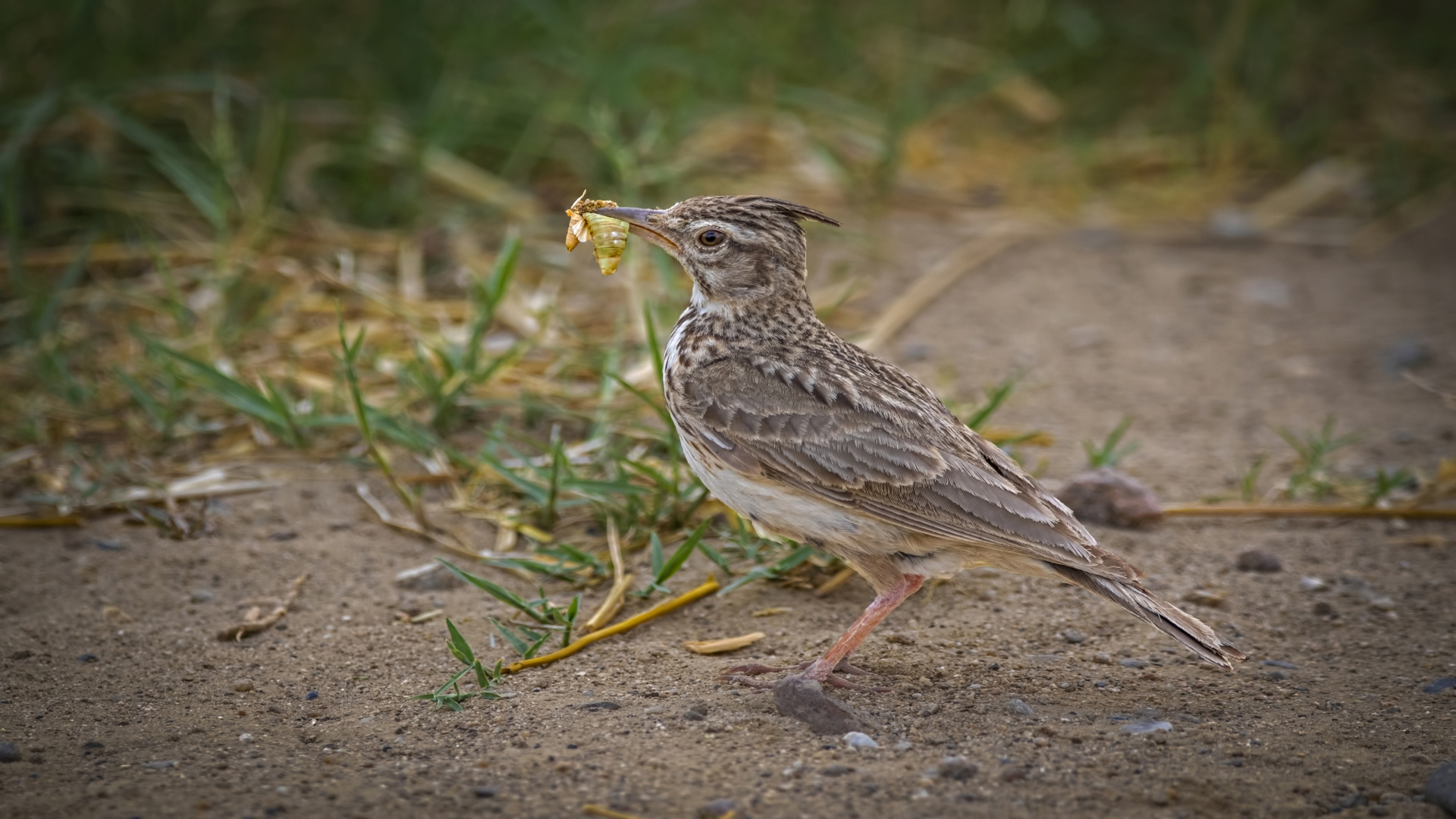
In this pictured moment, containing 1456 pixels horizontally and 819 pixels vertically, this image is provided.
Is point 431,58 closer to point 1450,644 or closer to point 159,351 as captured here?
point 159,351

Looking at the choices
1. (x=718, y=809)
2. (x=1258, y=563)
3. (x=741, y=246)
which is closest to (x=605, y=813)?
(x=718, y=809)

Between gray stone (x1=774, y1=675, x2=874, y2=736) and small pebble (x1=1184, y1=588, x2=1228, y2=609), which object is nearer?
gray stone (x1=774, y1=675, x2=874, y2=736)

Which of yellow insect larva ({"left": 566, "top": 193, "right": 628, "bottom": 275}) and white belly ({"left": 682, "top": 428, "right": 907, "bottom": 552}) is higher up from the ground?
yellow insect larva ({"left": 566, "top": 193, "right": 628, "bottom": 275})

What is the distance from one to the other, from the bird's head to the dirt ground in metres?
0.96

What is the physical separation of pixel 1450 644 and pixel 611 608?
2.47 meters

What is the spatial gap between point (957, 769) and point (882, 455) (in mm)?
871

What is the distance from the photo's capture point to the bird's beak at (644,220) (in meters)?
4.11

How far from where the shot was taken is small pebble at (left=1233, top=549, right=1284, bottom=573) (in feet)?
14.3

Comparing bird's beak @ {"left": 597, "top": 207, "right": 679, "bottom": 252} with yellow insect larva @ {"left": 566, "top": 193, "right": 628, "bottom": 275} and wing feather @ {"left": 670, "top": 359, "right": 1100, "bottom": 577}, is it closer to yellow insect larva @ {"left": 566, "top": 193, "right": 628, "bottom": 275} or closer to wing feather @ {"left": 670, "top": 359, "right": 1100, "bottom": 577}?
yellow insect larva @ {"left": 566, "top": 193, "right": 628, "bottom": 275}

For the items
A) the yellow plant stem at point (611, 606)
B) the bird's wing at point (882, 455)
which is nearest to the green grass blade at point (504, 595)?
the yellow plant stem at point (611, 606)

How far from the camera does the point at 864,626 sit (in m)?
3.60

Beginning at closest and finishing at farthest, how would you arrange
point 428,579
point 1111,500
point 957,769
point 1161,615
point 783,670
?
point 957,769 → point 1161,615 → point 783,670 → point 428,579 → point 1111,500

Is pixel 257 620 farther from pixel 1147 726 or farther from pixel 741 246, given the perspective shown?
pixel 1147 726

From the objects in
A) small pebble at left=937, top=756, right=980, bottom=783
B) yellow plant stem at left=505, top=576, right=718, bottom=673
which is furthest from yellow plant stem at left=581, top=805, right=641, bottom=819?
yellow plant stem at left=505, top=576, right=718, bottom=673
